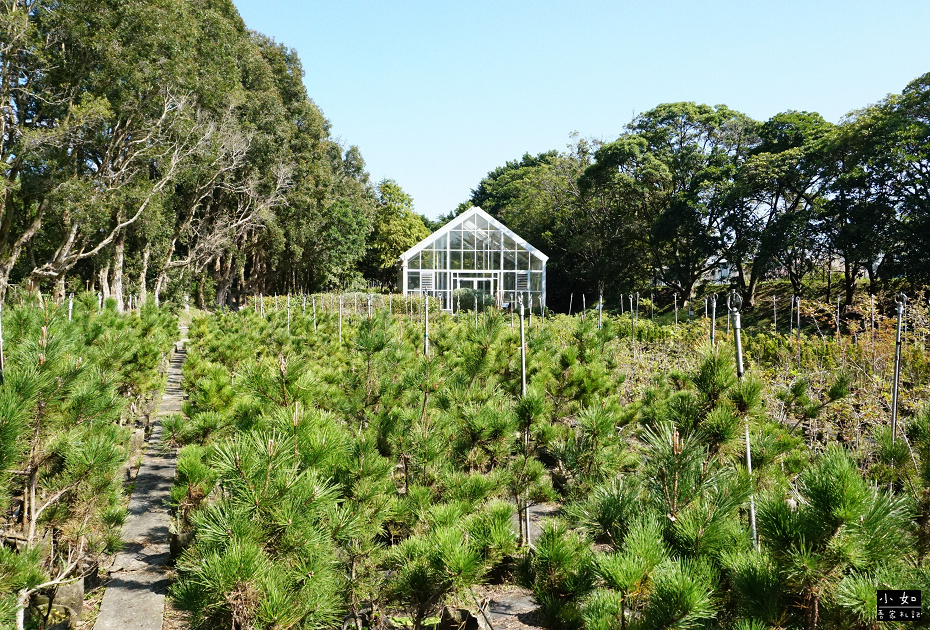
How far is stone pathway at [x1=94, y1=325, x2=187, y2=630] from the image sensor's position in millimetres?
3055

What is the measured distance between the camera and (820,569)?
1.21 metres

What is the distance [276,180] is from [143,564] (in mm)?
18306

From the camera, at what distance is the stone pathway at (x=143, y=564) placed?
3055 mm

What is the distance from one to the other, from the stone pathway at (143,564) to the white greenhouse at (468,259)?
15859 mm

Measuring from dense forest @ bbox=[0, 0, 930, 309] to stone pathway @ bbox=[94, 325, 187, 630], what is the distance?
8.17 m

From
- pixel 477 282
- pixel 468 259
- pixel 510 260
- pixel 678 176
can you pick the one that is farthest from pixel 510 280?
pixel 678 176

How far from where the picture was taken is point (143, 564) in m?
3.65

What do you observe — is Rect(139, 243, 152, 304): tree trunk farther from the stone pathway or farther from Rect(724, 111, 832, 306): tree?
Rect(724, 111, 832, 306): tree

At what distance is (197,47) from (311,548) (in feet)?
55.0

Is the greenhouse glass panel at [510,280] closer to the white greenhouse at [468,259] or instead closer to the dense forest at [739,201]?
the white greenhouse at [468,259]

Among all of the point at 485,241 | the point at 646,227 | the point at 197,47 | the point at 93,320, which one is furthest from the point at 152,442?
the point at 646,227

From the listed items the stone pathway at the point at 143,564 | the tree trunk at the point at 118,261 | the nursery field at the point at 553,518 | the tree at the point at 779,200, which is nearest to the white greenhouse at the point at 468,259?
the tree at the point at 779,200

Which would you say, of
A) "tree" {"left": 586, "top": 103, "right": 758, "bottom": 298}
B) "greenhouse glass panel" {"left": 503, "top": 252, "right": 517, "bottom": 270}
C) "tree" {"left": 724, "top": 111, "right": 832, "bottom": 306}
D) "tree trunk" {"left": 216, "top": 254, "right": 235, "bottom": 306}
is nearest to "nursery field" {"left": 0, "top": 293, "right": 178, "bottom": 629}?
"tree" {"left": 724, "top": 111, "right": 832, "bottom": 306}

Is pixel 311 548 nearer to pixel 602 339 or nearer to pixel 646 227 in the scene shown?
pixel 602 339
